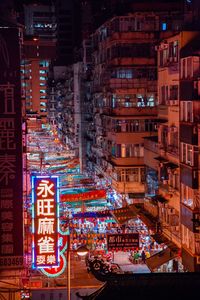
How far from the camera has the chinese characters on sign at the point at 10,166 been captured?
1769cm

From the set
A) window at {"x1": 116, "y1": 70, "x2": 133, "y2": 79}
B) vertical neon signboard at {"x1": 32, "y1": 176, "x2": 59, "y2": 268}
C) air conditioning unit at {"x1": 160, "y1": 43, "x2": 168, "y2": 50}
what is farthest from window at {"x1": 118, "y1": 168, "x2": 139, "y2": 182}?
vertical neon signboard at {"x1": 32, "y1": 176, "x2": 59, "y2": 268}

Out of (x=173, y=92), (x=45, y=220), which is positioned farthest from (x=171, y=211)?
(x=45, y=220)

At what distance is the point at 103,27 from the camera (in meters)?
43.2

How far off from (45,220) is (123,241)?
6080 mm

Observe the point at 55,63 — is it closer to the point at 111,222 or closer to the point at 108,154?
the point at 108,154

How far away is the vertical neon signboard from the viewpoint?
58.6 feet

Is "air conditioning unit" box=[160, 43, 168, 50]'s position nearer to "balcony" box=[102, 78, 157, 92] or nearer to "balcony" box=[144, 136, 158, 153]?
"balcony" box=[144, 136, 158, 153]

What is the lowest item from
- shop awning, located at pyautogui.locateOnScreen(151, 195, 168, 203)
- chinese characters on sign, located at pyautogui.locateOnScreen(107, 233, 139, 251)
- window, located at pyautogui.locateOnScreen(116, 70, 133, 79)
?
chinese characters on sign, located at pyautogui.locateOnScreen(107, 233, 139, 251)

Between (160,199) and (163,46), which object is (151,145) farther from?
(163,46)

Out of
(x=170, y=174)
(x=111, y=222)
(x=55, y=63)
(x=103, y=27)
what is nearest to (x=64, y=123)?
(x=55, y=63)

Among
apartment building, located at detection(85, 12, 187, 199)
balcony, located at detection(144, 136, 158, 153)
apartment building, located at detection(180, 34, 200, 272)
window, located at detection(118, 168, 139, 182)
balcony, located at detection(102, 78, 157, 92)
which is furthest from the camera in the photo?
window, located at detection(118, 168, 139, 182)

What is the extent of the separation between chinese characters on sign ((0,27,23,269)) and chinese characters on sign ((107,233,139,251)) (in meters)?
5.72

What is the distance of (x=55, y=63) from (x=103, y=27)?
54101mm

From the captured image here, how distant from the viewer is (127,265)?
29.7 meters
